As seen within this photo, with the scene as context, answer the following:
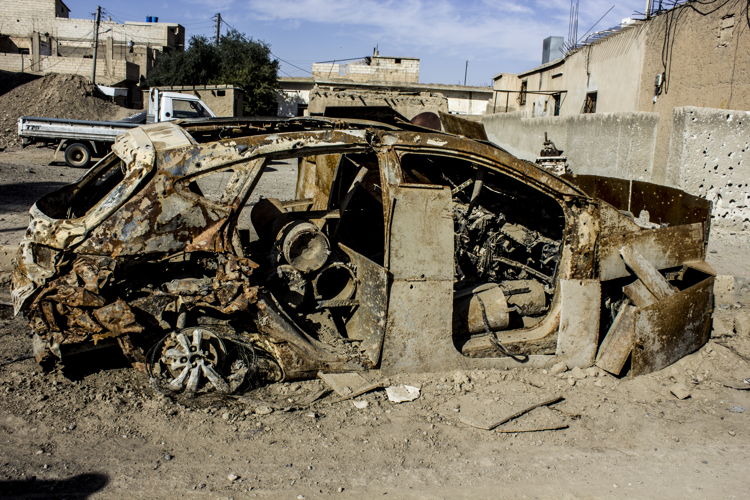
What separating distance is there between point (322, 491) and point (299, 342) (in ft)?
3.39

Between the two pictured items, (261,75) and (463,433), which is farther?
(261,75)

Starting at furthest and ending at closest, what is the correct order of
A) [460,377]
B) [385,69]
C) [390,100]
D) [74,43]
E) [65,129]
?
[74,43], [385,69], [390,100], [65,129], [460,377]

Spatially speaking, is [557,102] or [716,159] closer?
[716,159]

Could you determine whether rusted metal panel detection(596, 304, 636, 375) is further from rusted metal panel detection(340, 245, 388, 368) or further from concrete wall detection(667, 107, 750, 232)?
concrete wall detection(667, 107, 750, 232)

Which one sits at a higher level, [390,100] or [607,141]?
[390,100]

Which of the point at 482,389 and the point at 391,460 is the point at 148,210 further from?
the point at 482,389

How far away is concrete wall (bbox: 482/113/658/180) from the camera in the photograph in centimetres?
977

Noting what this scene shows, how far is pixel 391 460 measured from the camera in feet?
10.3

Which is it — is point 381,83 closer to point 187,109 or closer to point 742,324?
point 187,109

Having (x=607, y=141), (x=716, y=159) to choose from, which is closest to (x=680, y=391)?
(x=716, y=159)

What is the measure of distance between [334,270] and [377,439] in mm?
1376

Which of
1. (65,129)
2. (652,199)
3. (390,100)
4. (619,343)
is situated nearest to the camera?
(619,343)

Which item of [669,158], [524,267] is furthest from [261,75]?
[524,267]

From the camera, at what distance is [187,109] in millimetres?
19688
